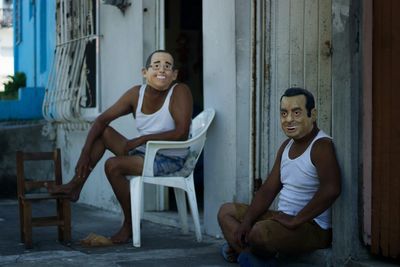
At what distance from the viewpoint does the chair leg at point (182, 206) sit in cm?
620

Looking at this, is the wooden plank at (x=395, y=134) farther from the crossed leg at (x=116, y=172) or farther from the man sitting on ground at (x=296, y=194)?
the crossed leg at (x=116, y=172)

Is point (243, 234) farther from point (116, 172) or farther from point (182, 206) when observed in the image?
point (182, 206)

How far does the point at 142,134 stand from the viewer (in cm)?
595

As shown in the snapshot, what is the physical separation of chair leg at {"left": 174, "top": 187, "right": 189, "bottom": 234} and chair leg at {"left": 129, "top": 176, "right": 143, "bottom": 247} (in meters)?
0.51

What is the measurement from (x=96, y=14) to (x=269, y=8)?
340 centimetres

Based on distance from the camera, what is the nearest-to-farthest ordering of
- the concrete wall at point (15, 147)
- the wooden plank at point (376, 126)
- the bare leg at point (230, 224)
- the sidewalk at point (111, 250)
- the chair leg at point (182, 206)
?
the wooden plank at point (376, 126), the bare leg at point (230, 224), the sidewalk at point (111, 250), the chair leg at point (182, 206), the concrete wall at point (15, 147)

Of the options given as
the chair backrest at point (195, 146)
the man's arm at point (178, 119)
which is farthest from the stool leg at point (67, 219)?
the chair backrest at point (195, 146)

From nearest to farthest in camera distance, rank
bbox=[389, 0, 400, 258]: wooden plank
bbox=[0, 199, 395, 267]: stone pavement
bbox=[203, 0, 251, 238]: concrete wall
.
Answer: bbox=[389, 0, 400, 258]: wooden plank → bbox=[0, 199, 395, 267]: stone pavement → bbox=[203, 0, 251, 238]: concrete wall

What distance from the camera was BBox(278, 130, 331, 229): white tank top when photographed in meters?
4.50

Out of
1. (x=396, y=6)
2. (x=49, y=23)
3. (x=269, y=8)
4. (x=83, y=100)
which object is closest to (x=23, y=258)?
(x=269, y=8)

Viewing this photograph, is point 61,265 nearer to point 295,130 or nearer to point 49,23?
point 295,130

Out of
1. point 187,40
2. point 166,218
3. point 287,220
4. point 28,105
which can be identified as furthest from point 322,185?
point 28,105

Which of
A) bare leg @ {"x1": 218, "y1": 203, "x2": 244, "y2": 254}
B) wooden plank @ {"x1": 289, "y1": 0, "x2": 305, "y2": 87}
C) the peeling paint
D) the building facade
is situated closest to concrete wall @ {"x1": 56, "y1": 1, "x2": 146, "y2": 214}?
the building facade

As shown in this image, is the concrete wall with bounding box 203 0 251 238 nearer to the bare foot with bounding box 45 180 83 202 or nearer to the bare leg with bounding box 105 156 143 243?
the bare leg with bounding box 105 156 143 243
